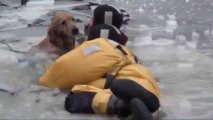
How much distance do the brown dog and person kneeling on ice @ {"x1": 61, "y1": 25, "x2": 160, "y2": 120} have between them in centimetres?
135

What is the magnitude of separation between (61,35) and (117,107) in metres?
2.24

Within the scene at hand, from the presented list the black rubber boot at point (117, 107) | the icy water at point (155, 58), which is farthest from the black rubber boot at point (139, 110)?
the icy water at point (155, 58)

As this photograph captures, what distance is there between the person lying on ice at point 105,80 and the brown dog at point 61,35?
0.83 m

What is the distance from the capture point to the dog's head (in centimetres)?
577

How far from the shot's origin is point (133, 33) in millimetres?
8109

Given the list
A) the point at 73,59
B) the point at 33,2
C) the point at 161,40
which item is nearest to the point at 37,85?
the point at 73,59

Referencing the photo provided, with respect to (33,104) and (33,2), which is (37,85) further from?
(33,2)

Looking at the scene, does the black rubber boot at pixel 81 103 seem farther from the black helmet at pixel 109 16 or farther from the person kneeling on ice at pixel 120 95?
the black helmet at pixel 109 16

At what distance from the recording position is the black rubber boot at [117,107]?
3.74 m

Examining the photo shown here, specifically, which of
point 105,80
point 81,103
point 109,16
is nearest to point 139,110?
point 81,103

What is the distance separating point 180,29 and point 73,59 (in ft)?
14.8

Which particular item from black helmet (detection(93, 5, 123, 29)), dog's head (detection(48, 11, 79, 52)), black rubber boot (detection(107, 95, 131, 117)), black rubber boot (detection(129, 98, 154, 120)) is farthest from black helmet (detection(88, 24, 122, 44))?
black rubber boot (detection(129, 98, 154, 120))

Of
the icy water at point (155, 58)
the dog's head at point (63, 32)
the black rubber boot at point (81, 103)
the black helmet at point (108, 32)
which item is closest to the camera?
the black rubber boot at point (81, 103)

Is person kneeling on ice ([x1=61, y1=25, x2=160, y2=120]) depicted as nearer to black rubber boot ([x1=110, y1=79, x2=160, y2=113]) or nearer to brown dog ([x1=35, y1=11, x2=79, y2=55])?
black rubber boot ([x1=110, y1=79, x2=160, y2=113])
